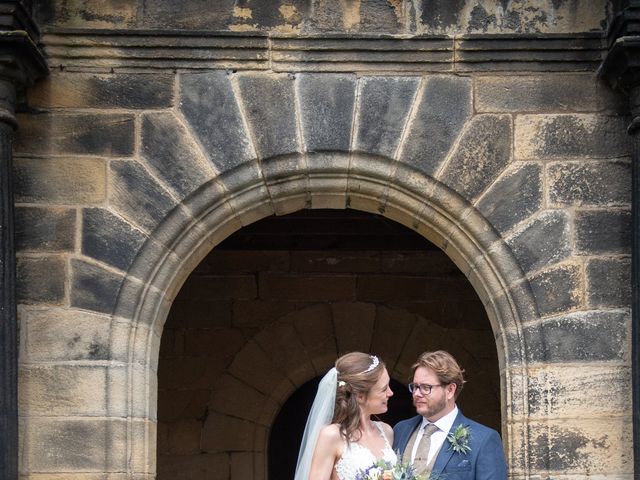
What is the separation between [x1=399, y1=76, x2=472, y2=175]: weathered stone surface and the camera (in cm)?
539

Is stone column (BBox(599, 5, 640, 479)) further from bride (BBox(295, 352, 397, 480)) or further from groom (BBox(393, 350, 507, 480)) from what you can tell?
bride (BBox(295, 352, 397, 480))

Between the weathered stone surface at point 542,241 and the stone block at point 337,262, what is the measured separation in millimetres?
2867

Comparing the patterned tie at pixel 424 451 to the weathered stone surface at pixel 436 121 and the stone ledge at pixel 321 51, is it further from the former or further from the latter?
the stone ledge at pixel 321 51

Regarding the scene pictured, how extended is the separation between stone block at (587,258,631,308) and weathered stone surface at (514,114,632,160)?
18.2 inches

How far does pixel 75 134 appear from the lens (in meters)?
5.34

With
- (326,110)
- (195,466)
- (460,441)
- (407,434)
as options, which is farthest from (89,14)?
(195,466)

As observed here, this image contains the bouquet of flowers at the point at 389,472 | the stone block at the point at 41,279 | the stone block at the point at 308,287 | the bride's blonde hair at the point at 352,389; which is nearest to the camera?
the bouquet of flowers at the point at 389,472

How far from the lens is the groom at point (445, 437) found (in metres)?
4.89

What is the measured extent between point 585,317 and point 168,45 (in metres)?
2.09

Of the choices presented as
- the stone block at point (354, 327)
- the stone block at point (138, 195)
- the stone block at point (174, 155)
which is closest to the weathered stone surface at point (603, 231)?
the stone block at point (174, 155)

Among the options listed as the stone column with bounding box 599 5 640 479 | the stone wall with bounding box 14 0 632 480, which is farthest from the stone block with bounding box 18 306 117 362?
the stone column with bounding box 599 5 640 479

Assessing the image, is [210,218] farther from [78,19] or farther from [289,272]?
[289,272]

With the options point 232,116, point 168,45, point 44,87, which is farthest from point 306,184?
point 44,87

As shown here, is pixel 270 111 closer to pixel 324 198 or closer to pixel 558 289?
pixel 324 198
